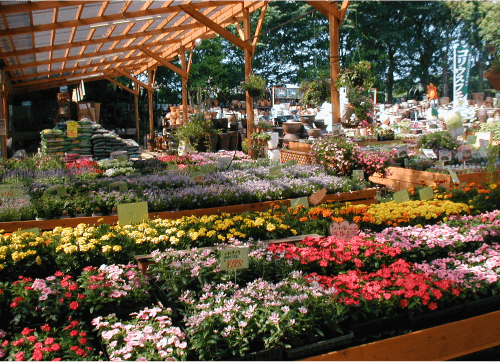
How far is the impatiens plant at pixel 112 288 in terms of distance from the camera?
2711 mm

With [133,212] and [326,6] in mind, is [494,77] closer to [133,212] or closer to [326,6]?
[133,212]

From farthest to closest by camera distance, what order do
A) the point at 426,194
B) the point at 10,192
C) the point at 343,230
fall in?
the point at 10,192, the point at 426,194, the point at 343,230

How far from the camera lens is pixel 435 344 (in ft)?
8.59

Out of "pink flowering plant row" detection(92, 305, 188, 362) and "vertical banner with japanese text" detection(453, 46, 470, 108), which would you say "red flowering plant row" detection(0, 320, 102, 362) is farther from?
"vertical banner with japanese text" detection(453, 46, 470, 108)

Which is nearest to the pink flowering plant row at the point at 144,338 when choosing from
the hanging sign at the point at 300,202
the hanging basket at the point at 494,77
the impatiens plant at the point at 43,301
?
the impatiens plant at the point at 43,301

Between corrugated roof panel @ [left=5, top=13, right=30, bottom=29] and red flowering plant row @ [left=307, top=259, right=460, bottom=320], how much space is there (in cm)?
731

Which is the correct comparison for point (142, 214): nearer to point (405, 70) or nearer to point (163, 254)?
point (163, 254)

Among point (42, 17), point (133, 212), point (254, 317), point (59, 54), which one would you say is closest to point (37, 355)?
point (254, 317)

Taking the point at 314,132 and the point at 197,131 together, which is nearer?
the point at 314,132

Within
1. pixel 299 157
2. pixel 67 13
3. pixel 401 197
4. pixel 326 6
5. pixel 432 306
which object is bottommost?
pixel 432 306

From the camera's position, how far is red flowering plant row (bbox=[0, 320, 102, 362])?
2225 millimetres

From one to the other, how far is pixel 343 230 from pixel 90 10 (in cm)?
745

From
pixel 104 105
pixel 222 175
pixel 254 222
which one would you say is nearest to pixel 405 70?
pixel 104 105

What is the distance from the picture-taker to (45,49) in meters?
11.0
